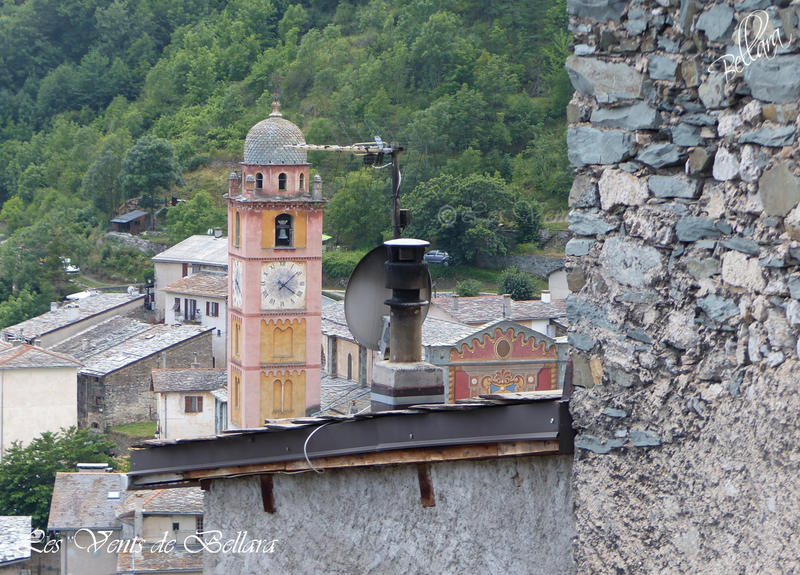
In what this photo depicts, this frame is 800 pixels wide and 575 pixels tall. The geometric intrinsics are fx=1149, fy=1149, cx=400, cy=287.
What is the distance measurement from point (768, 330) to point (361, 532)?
2088mm

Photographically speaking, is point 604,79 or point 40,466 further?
point 40,466

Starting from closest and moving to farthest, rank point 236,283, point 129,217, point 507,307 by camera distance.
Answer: point 507,307
point 236,283
point 129,217

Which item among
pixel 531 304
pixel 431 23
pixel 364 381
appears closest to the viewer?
pixel 364 381

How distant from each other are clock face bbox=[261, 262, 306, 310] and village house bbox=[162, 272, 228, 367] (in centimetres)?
905

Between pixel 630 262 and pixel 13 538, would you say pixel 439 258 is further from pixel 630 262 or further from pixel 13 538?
pixel 630 262

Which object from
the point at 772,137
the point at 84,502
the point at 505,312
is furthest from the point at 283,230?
the point at 772,137

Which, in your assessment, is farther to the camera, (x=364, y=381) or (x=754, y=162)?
(x=364, y=381)

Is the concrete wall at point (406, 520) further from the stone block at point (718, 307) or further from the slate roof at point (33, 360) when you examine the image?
the slate roof at point (33, 360)

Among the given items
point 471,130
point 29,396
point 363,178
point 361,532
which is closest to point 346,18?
point 471,130

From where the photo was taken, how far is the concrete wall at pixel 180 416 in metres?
31.8

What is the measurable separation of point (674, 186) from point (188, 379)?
99.6ft

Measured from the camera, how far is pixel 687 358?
2.89 metres

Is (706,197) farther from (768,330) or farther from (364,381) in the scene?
(364,381)

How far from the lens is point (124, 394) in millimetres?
34625
